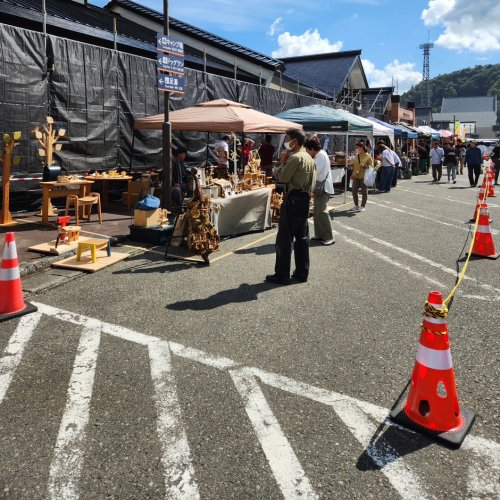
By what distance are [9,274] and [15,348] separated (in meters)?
0.97

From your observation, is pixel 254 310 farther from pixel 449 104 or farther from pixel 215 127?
pixel 449 104

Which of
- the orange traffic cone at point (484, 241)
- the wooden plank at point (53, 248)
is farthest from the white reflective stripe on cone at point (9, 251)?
the orange traffic cone at point (484, 241)

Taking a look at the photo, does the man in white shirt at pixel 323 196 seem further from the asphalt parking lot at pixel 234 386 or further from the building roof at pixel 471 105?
the building roof at pixel 471 105

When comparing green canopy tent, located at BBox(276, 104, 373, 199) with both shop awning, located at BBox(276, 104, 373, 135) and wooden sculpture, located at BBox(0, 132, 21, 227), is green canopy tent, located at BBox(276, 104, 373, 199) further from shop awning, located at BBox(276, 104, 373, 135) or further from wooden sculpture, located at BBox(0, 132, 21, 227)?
wooden sculpture, located at BBox(0, 132, 21, 227)

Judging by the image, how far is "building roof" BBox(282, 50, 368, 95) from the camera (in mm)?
31688

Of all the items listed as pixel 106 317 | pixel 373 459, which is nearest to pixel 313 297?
pixel 106 317

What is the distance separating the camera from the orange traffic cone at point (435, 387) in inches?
109

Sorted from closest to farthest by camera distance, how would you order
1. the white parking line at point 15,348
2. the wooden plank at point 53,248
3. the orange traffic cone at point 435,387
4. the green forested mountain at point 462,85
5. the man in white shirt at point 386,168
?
the orange traffic cone at point 435,387
the white parking line at point 15,348
the wooden plank at point 53,248
the man in white shirt at point 386,168
the green forested mountain at point 462,85

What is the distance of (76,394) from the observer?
3154mm

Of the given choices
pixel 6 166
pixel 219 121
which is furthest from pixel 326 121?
pixel 6 166

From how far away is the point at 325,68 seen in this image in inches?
1319

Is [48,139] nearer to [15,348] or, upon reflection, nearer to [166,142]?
[166,142]

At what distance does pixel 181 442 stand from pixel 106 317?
2.21 m

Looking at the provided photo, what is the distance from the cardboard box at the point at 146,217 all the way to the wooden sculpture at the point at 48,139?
9.08 ft
